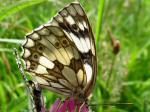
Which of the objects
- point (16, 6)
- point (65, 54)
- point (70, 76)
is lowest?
point (70, 76)

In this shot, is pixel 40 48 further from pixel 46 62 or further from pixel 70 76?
pixel 70 76

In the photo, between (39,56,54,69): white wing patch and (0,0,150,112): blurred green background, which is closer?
(39,56,54,69): white wing patch

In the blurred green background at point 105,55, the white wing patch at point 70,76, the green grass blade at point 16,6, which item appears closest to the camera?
the white wing patch at point 70,76

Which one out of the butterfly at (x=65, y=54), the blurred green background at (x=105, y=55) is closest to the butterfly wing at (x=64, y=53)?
the butterfly at (x=65, y=54)

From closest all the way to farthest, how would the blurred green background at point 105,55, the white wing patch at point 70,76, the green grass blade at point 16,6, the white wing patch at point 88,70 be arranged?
the white wing patch at point 88,70 < the white wing patch at point 70,76 < the green grass blade at point 16,6 < the blurred green background at point 105,55

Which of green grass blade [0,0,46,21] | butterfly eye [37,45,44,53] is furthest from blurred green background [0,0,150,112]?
butterfly eye [37,45,44,53]

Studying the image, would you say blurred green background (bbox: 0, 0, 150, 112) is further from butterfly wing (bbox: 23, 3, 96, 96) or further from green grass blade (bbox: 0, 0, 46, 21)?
butterfly wing (bbox: 23, 3, 96, 96)

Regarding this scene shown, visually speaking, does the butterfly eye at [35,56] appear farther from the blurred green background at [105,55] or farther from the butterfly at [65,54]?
the blurred green background at [105,55]

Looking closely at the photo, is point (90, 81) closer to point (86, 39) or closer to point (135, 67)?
point (86, 39)

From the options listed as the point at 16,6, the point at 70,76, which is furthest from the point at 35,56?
the point at 16,6

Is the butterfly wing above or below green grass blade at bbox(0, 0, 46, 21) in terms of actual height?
below
